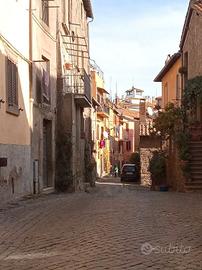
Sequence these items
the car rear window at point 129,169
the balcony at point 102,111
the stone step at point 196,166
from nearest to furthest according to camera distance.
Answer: the stone step at point 196,166 < the car rear window at point 129,169 < the balcony at point 102,111

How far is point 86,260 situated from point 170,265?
112cm

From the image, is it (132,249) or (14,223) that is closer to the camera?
(132,249)

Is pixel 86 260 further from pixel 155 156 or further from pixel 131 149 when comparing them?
pixel 131 149

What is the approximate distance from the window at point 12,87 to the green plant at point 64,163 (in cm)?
693

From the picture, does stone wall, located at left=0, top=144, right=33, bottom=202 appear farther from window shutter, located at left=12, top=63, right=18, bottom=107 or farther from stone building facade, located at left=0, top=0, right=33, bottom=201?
window shutter, located at left=12, top=63, right=18, bottom=107

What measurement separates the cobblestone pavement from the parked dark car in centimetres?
3391

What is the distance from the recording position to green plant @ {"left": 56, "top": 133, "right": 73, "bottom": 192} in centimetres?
2312

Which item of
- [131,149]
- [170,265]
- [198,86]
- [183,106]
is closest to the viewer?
[170,265]

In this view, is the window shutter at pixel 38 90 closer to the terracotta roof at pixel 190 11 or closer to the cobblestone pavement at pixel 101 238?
the cobblestone pavement at pixel 101 238

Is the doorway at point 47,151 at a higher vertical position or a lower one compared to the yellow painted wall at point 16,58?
lower

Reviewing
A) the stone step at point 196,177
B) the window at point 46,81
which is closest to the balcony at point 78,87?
the window at point 46,81

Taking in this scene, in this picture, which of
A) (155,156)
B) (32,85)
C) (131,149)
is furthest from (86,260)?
(131,149)

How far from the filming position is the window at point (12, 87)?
51.2 feet

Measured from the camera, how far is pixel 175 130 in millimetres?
25859
